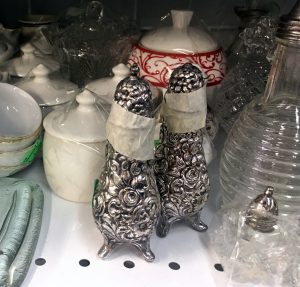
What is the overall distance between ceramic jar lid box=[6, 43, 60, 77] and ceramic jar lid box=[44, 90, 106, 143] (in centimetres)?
16

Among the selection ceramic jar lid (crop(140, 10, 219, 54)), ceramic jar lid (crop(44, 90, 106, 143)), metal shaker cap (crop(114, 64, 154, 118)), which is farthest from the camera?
ceramic jar lid (crop(140, 10, 219, 54))

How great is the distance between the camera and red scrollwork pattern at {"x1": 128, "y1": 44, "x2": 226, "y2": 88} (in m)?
0.64

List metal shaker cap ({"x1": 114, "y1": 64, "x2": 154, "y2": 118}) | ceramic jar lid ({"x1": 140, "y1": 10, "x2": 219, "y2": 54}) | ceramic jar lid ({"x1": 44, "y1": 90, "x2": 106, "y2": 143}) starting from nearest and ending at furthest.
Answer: metal shaker cap ({"x1": 114, "y1": 64, "x2": 154, "y2": 118}), ceramic jar lid ({"x1": 44, "y1": 90, "x2": 106, "y2": 143}), ceramic jar lid ({"x1": 140, "y1": 10, "x2": 219, "y2": 54})

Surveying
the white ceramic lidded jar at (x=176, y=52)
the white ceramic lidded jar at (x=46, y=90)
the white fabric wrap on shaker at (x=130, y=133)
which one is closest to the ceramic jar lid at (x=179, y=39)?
the white ceramic lidded jar at (x=176, y=52)

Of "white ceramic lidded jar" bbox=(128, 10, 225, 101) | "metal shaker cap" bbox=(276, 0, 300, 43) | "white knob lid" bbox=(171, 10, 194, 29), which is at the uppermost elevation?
"metal shaker cap" bbox=(276, 0, 300, 43)

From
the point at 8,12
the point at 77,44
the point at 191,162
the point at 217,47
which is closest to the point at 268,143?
the point at 191,162

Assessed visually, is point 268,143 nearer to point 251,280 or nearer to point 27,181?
point 251,280

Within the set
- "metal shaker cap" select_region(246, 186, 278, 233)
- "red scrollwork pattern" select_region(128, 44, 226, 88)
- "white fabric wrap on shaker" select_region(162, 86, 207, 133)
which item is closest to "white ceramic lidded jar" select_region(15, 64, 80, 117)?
"red scrollwork pattern" select_region(128, 44, 226, 88)

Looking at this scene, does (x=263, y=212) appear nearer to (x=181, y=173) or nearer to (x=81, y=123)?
(x=181, y=173)

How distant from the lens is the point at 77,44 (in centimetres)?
76

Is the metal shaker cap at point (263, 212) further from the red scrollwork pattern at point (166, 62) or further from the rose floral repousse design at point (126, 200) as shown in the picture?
the red scrollwork pattern at point (166, 62)

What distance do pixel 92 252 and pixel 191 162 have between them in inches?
5.8

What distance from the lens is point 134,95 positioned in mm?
418

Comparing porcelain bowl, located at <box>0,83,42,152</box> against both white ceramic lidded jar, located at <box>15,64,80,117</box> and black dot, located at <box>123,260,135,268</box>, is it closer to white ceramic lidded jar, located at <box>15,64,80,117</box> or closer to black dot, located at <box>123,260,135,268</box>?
white ceramic lidded jar, located at <box>15,64,80,117</box>
